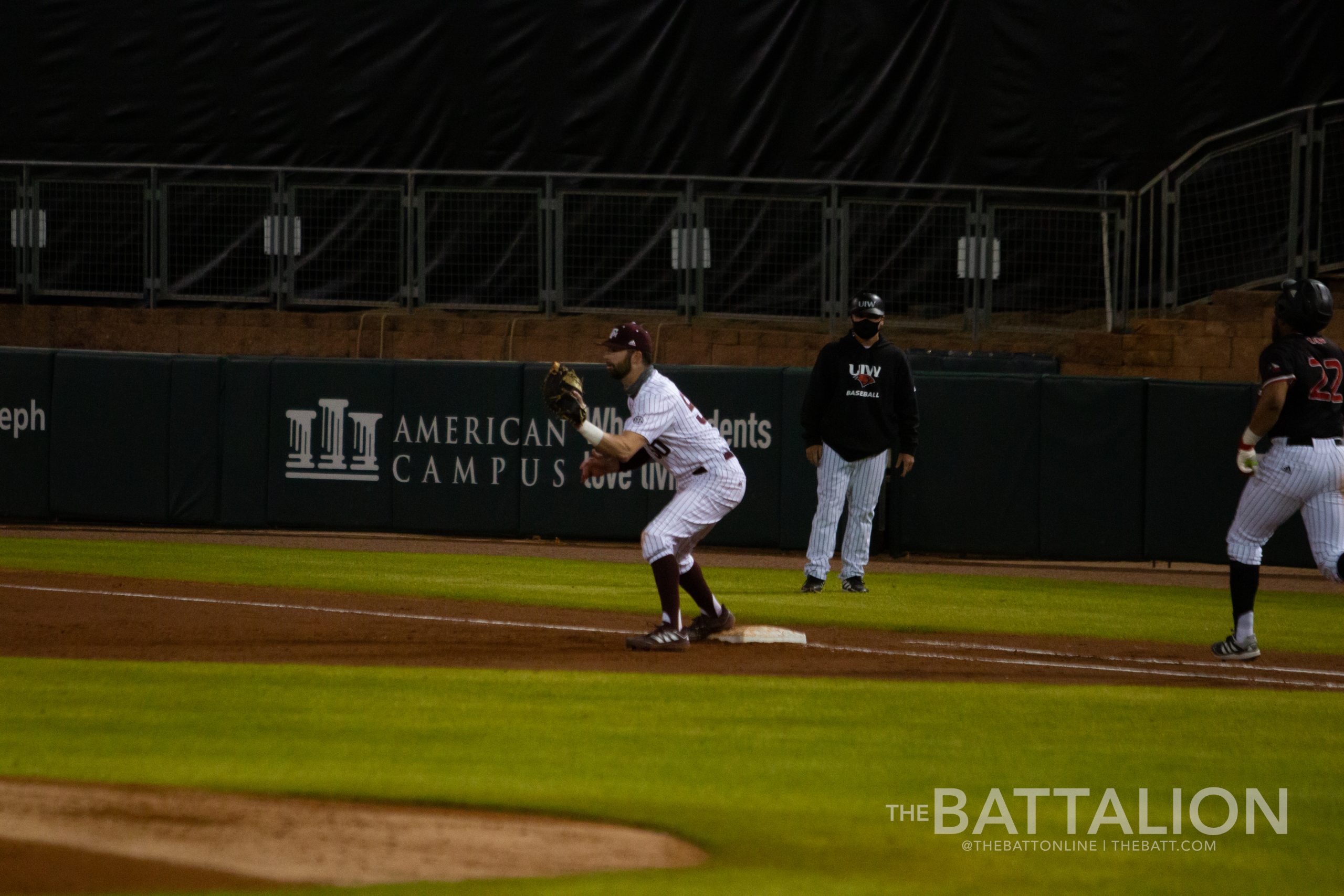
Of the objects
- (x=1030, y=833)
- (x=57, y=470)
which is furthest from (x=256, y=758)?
(x=57, y=470)

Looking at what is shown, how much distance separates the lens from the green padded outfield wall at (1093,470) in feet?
48.4

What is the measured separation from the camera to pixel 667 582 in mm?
8617

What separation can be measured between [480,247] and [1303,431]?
11.7 meters

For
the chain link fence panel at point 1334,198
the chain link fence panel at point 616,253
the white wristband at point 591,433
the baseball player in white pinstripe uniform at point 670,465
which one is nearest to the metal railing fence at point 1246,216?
the chain link fence panel at point 1334,198

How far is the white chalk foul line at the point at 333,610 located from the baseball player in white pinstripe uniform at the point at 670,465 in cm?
100

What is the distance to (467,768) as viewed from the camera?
5922mm

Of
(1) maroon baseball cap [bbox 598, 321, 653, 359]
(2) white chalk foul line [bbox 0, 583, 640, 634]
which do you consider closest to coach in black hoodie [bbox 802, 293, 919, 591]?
(2) white chalk foul line [bbox 0, 583, 640, 634]

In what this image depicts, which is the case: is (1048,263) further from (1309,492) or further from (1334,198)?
(1309,492)

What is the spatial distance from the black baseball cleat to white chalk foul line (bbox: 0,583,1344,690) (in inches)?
34.1

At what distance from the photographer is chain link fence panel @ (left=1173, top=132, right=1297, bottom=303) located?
16688 millimetres

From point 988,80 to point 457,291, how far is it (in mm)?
6777

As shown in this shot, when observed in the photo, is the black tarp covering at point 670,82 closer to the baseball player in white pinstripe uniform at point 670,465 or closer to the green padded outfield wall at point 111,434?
the green padded outfield wall at point 111,434

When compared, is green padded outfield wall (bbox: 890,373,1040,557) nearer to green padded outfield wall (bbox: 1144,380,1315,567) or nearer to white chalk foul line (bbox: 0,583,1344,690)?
green padded outfield wall (bbox: 1144,380,1315,567)

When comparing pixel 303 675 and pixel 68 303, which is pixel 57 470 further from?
pixel 303 675
